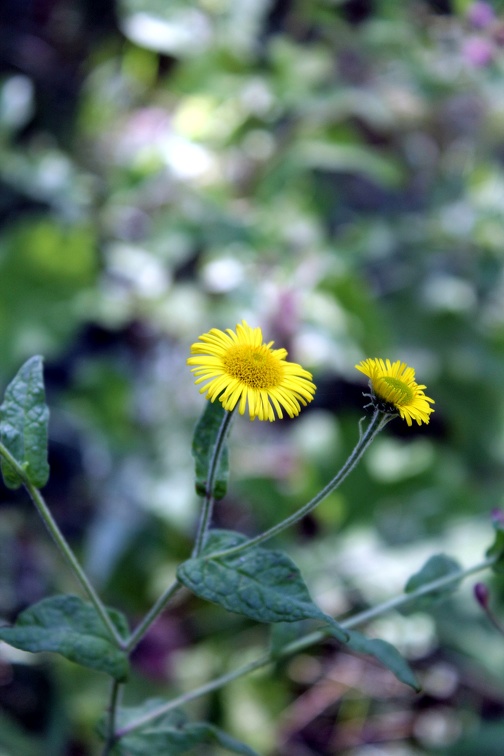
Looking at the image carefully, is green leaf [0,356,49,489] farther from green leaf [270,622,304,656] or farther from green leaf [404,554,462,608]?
green leaf [404,554,462,608]

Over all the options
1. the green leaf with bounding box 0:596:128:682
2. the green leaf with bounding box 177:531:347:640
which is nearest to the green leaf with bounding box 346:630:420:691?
the green leaf with bounding box 177:531:347:640

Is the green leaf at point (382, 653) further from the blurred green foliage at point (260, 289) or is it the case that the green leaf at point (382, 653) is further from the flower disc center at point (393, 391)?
the blurred green foliage at point (260, 289)

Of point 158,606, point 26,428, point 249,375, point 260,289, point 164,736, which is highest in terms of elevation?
point 260,289

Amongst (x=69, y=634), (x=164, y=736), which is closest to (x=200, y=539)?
(x=69, y=634)

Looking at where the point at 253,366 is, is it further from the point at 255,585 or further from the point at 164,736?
the point at 164,736

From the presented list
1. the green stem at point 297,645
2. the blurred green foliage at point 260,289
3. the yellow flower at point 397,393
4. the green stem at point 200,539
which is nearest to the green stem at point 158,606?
the green stem at point 200,539

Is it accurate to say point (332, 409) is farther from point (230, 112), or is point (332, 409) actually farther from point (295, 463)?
point (230, 112)
